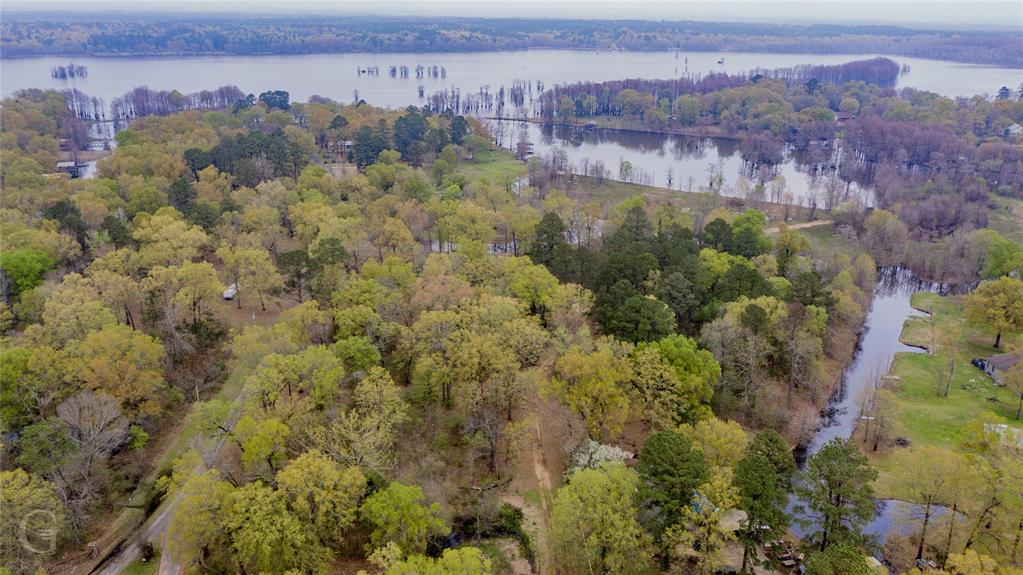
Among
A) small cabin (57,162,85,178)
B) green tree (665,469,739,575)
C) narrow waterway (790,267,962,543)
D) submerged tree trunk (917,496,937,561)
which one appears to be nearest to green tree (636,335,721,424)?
narrow waterway (790,267,962,543)

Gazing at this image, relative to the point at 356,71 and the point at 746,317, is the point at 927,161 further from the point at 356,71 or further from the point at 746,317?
the point at 356,71

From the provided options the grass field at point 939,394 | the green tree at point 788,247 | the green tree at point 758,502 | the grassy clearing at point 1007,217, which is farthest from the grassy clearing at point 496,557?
the grassy clearing at point 1007,217

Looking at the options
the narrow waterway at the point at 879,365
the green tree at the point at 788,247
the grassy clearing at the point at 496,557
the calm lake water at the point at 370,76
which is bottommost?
the grassy clearing at the point at 496,557

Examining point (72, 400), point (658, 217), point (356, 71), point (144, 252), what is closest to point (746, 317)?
point (658, 217)

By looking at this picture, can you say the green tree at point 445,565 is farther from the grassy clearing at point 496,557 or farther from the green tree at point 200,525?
the green tree at point 200,525

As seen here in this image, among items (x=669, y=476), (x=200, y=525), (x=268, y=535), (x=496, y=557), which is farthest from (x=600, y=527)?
(x=200, y=525)

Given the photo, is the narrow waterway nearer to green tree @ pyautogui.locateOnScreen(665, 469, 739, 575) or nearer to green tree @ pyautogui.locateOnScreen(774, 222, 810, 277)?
green tree @ pyautogui.locateOnScreen(665, 469, 739, 575)
